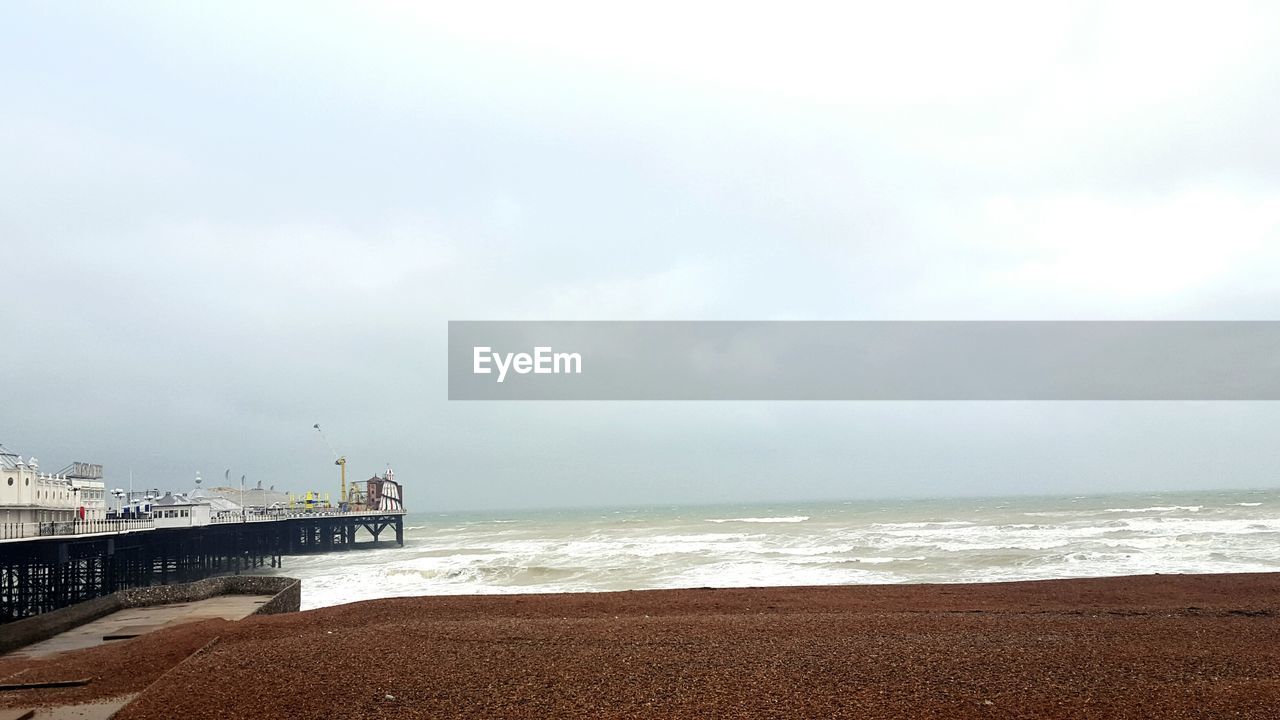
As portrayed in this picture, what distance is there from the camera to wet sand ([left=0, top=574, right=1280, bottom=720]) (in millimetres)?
8484

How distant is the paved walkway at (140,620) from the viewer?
630 inches

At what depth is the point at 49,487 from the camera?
3919 centimetres

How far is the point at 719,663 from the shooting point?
10203 millimetres

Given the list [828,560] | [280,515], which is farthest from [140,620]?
[280,515]

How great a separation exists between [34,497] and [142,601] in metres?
19.4

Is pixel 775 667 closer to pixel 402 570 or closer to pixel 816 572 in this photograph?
pixel 816 572

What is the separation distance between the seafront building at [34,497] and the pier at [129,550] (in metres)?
2.25

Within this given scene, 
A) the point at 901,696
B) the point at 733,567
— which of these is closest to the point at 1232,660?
the point at 901,696

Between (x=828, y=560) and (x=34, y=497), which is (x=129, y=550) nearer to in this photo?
(x=34, y=497)

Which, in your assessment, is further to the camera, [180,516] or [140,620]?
[180,516]

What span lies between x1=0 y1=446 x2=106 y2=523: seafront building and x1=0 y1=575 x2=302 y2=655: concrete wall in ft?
44.9

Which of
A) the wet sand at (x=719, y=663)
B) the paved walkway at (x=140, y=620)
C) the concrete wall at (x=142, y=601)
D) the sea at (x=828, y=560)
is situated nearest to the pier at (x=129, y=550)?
the sea at (x=828, y=560)

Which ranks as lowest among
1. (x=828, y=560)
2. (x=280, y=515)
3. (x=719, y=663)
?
(x=828, y=560)

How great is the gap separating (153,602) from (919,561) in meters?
25.9
